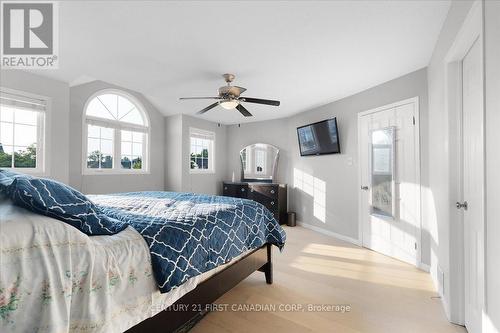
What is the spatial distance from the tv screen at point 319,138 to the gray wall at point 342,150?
117 millimetres

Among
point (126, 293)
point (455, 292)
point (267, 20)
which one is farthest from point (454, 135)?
point (126, 293)

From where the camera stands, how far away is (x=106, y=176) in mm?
4176

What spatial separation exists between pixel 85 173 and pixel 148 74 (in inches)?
79.9

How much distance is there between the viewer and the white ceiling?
73.2 inches

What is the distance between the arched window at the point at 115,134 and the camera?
401cm

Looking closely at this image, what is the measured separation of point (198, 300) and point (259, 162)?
427 centimetres

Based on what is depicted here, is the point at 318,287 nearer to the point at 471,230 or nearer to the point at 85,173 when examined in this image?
the point at 471,230

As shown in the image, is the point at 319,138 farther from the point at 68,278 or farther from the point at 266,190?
the point at 68,278

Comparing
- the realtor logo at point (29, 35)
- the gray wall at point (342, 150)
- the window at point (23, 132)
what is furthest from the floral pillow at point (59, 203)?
the gray wall at point (342, 150)

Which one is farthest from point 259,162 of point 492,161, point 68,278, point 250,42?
point 68,278

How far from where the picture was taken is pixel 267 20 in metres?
1.99

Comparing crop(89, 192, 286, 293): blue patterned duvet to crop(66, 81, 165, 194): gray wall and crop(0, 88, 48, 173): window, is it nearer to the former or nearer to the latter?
crop(0, 88, 48, 173): window

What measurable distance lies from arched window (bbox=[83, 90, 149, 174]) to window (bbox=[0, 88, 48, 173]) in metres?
0.71

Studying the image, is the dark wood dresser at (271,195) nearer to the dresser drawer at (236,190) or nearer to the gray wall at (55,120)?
the dresser drawer at (236,190)
